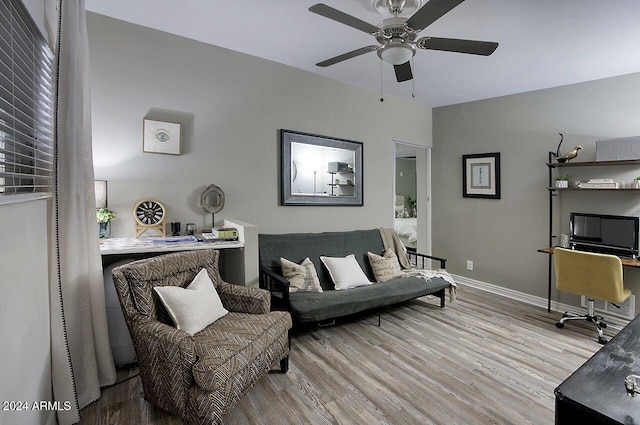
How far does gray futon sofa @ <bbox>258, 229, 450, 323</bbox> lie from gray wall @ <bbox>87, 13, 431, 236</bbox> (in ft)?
0.77

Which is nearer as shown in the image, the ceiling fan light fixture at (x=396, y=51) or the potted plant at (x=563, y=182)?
the ceiling fan light fixture at (x=396, y=51)

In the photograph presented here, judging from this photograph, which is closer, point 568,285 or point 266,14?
point 266,14

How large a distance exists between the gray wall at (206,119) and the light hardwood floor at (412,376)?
1.30 metres

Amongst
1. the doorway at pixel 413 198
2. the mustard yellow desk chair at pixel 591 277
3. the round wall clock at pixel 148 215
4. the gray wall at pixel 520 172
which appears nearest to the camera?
the round wall clock at pixel 148 215

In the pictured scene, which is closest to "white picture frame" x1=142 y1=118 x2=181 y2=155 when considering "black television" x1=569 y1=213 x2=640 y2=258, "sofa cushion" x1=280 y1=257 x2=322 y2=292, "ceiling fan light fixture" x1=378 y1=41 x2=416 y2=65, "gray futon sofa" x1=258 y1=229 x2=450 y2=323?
"gray futon sofa" x1=258 y1=229 x2=450 y2=323

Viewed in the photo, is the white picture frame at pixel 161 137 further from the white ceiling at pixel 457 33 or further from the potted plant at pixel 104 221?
the white ceiling at pixel 457 33

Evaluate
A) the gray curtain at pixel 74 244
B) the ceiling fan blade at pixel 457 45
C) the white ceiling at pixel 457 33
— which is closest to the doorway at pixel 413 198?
the white ceiling at pixel 457 33

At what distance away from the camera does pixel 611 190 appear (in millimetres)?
3289

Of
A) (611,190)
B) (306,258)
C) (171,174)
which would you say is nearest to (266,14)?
(171,174)

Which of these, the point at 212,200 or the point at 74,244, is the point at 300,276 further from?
the point at 74,244

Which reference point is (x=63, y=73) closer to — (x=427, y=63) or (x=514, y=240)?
(x=427, y=63)

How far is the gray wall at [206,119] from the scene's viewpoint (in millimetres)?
2559

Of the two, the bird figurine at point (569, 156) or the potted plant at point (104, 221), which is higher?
the bird figurine at point (569, 156)

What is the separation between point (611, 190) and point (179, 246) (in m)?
4.18
